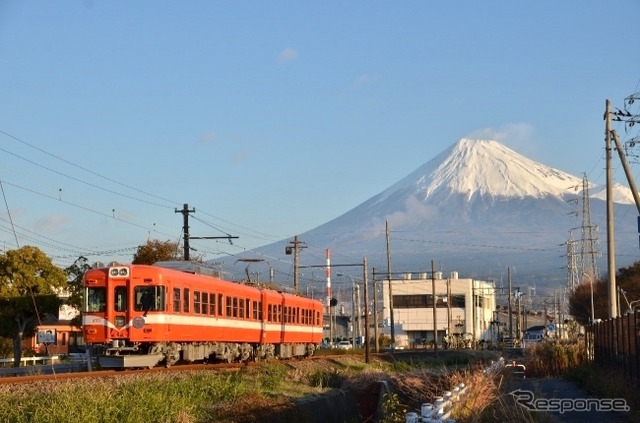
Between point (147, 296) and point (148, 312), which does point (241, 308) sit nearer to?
point (147, 296)

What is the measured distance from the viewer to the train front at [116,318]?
27453mm

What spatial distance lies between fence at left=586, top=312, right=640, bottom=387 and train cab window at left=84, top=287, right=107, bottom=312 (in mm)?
11978

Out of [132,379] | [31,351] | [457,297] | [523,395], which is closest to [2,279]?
[31,351]

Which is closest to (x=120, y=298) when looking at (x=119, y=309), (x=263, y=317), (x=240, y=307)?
(x=119, y=309)

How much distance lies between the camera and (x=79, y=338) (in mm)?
80188

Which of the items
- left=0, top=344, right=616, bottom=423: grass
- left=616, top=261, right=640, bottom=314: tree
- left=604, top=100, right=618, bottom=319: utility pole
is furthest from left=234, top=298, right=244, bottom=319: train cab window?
left=616, top=261, right=640, bottom=314: tree

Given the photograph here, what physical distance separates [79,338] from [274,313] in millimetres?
42261

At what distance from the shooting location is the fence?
22609 millimetres

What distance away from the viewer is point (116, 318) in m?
27.7

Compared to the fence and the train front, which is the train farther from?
the fence

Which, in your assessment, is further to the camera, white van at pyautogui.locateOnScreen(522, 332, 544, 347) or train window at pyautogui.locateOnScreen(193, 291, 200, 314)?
white van at pyautogui.locateOnScreen(522, 332, 544, 347)

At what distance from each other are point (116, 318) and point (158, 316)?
98 centimetres

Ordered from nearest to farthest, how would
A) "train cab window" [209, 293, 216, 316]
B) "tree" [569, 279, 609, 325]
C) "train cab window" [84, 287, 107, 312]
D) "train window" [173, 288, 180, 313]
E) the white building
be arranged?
"train cab window" [84, 287, 107, 312], "train window" [173, 288, 180, 313], "train cab window" [209, 293, 216, 316], "tree" [569, 279, 609, 325], the white building

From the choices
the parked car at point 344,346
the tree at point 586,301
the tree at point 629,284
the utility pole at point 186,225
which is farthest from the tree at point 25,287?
the tree at point 586,301
